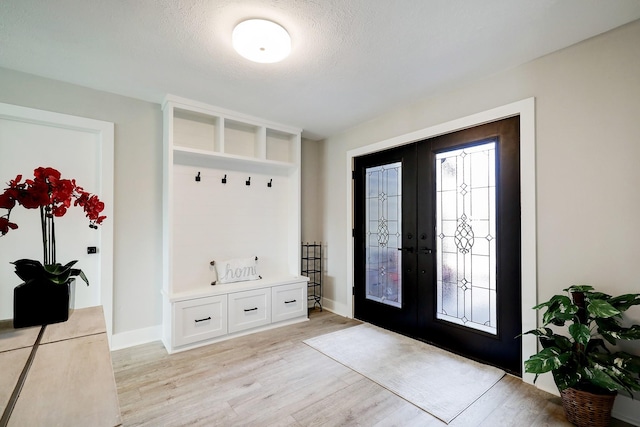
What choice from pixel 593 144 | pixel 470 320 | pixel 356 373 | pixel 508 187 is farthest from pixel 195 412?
pixel 593 144

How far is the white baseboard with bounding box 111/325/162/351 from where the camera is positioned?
2951 millimetres

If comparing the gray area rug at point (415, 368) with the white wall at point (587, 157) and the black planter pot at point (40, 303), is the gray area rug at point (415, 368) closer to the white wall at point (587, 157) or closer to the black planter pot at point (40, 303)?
the white wall at point (587, 157)

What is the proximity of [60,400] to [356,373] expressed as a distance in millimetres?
2137

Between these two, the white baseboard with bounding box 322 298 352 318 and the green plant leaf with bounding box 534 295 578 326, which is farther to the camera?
the white baseboard with bounding box 322 298 352 318

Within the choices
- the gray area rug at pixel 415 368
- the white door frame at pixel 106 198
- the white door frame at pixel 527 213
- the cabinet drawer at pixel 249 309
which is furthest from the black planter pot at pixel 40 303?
the white door frame at pixel 527 213

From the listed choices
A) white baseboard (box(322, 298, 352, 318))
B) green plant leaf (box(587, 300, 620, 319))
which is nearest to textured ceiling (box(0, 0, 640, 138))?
green plant leaf (box(587, 300, 620, 319))

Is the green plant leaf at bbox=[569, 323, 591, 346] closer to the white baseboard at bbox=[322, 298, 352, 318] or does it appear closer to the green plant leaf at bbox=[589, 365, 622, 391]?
the green plant leaf at bbox=[589, 365, 622, 391]

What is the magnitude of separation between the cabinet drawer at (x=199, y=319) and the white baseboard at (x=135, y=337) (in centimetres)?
46

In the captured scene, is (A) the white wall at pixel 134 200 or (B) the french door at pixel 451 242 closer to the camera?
(B) the french door at pixel 451 242

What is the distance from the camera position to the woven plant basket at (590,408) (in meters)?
1.73

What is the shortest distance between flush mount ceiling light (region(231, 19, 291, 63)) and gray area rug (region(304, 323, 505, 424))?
265 cm

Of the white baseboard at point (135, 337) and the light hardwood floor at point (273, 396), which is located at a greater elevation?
the white baseboard at point (135, 337)

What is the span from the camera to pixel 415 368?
2.54 meters

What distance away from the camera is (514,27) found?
193cm
